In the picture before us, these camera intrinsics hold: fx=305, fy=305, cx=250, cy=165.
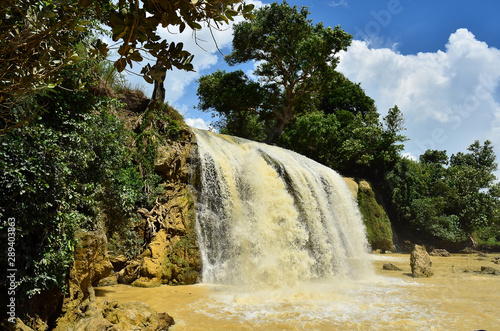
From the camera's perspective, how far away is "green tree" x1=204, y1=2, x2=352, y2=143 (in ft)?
64.6

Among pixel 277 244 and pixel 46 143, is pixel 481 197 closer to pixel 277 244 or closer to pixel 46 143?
pixel 277 244

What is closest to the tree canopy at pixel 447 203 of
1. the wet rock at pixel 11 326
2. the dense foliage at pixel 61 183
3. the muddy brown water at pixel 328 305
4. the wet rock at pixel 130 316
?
the muddy brown water at pixel 328 305

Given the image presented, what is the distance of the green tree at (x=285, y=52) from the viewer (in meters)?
19.7

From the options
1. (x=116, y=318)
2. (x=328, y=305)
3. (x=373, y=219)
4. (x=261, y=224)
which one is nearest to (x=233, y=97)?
(x=373, y=219)

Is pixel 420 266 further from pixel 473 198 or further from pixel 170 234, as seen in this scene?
pixel 473 198

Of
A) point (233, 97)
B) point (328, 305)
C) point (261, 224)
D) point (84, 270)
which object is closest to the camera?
point (84, 270)

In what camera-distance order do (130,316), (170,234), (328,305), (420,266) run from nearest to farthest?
1. (130,316)
2. (328,305)
3. (170,234)
4. (420,266)

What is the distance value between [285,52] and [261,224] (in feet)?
49.3

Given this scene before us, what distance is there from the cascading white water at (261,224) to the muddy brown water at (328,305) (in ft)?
2.20

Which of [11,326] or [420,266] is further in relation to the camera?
[420,266]

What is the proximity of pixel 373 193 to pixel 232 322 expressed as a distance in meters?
16.3

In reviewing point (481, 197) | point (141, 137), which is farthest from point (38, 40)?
point (481, 197)

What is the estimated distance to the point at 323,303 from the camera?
6.32 meters

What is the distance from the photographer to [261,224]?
8.83m
